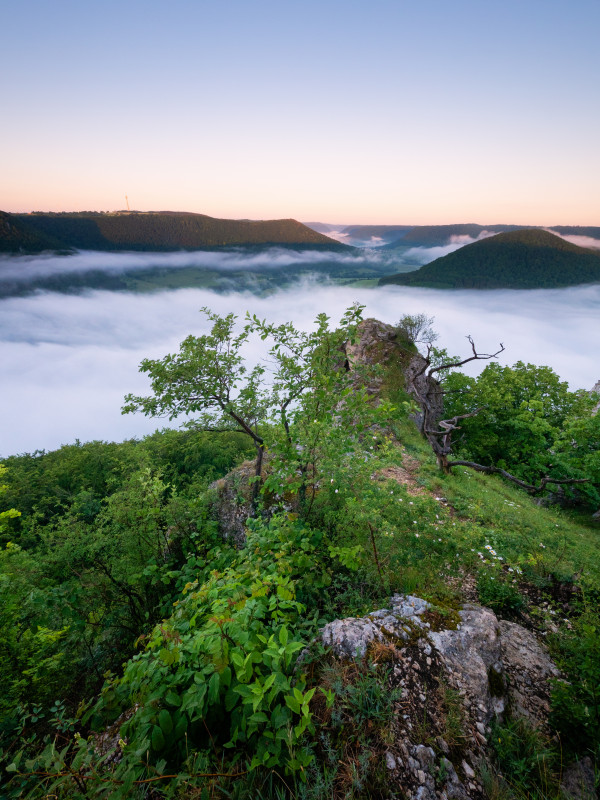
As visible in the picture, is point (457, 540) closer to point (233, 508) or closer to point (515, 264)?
point (233, 508)

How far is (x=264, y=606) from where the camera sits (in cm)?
340

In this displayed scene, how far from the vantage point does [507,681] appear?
12.3ft

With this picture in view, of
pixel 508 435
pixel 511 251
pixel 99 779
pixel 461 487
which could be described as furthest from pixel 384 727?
pixel 511 251

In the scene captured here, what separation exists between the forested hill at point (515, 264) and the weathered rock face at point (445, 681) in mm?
201439

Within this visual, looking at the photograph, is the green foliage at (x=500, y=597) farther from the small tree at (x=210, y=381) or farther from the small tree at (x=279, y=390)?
the small tree at (x=210, y=381)

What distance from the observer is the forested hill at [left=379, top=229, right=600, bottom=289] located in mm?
177125

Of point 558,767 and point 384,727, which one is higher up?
point 384,727

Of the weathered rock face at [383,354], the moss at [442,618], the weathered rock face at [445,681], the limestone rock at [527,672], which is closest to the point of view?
the weathered rock face at [445,681]

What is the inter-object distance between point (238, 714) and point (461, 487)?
13.5 m

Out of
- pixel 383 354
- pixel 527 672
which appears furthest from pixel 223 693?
pixel 383 354

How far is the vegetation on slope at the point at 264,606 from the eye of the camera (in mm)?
2596

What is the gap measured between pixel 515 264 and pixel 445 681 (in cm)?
22342

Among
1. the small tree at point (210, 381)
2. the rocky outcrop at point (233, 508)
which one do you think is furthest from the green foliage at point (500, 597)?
the small tree at point (210, 381)

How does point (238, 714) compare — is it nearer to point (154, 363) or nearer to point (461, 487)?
point (154, 363)
